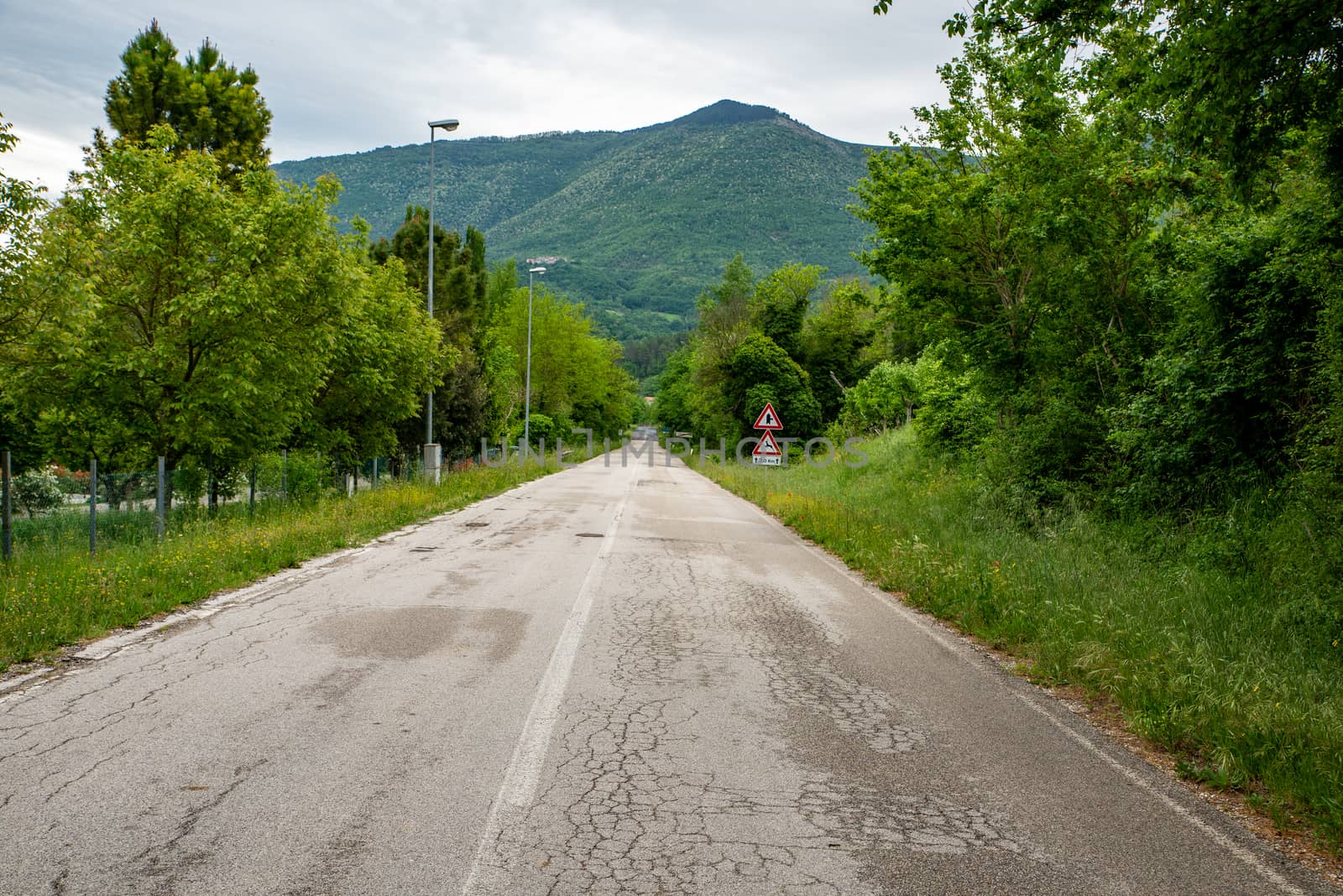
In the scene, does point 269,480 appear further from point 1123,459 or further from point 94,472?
point 1123,459

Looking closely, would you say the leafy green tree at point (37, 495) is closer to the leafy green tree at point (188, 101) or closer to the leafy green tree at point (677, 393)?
the leafy green tree at point (188, 101)

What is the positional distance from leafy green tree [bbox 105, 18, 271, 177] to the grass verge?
12.6m

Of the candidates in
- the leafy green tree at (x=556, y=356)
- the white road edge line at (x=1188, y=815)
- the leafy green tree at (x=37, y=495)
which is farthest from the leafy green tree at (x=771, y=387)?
the white road edge line at (x=1188, y=815)

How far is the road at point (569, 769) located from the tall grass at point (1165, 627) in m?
0.49

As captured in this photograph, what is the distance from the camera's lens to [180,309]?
49.5 feet

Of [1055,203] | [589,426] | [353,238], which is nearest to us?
[1055,203]

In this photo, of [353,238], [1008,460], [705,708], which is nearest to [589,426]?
[353,238]

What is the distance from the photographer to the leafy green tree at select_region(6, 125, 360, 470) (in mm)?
14734

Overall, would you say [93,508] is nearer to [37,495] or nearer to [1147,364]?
[37,495]

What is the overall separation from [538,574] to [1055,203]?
966 centimetres

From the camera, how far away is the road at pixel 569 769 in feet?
11.9

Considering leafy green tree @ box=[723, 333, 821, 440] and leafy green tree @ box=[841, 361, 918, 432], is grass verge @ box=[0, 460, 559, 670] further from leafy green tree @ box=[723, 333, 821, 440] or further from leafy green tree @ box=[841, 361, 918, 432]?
leafy green tree @ box=[723, 333, 821, 440]

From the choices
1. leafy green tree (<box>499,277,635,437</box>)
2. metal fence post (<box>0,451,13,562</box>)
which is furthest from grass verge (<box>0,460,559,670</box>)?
leafy green tree (<box>499,277,635,437</box>)

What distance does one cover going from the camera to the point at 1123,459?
42.4ft
